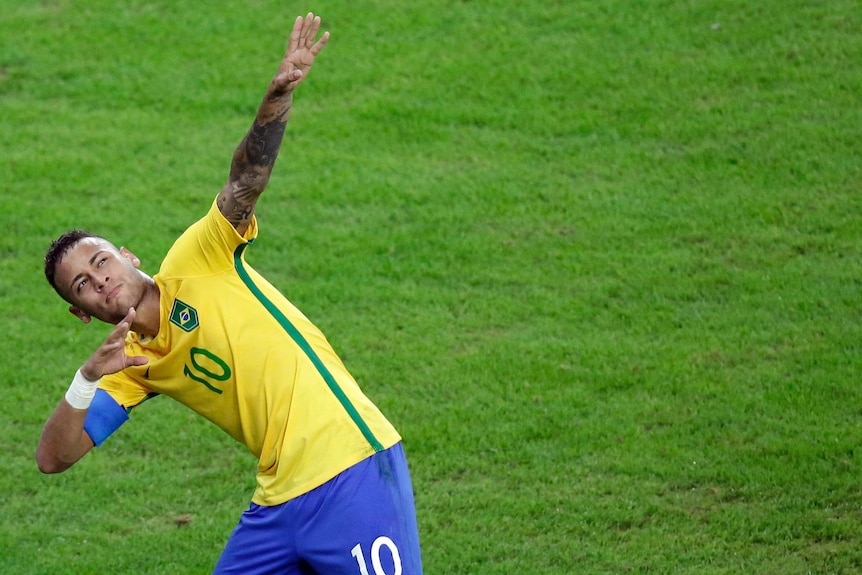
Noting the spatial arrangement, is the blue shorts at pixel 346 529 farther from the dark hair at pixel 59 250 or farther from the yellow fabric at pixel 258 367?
the dark hair at pixel 59 250

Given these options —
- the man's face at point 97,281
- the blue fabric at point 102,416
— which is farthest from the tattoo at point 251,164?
the blue fabric at point 102,416

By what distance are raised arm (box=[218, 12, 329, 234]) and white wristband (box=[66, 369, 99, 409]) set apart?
0.84 m

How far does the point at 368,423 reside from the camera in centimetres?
466

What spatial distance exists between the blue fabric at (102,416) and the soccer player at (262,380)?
59mm

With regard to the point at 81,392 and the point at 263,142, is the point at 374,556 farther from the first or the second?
the point at 263,142

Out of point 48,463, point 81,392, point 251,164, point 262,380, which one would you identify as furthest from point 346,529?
point 251,164

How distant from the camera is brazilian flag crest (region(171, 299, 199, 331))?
15.4ft

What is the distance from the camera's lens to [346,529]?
14.8 feet

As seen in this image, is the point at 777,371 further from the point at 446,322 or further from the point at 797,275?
the point at 446,322

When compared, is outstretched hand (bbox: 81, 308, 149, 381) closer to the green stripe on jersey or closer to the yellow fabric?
the yellow fabric

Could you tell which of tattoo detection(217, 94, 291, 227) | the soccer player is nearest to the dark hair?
the soccer player

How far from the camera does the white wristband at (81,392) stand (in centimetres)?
454

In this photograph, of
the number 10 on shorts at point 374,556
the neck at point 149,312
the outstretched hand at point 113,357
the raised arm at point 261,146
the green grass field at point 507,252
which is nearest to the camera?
the outstretched hand at point 113,357

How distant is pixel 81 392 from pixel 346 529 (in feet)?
3.86
